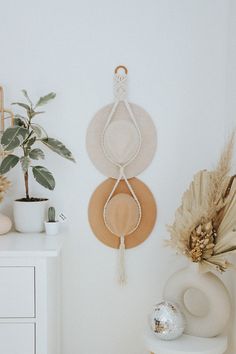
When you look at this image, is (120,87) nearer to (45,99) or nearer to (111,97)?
(111,97)

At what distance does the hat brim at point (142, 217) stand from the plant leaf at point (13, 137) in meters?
0.49

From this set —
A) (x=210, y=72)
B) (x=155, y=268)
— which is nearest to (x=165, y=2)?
(x=210, y=72)

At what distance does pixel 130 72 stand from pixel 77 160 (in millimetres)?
488

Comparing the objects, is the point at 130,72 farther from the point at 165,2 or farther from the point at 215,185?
the point at 215,185

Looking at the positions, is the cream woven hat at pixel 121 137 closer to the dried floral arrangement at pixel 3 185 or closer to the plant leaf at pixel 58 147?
the plant leaf at pixel 58 147

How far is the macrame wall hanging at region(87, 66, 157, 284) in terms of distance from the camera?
2.37 meters

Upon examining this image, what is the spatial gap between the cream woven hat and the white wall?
0.13 feet

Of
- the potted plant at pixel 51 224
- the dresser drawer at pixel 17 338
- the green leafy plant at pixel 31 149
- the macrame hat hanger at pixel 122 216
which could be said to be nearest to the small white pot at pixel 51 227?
the potted plant at pixel 51 224

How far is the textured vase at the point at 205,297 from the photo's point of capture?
6.76 feet

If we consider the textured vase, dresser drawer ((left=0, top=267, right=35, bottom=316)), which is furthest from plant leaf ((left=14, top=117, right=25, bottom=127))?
the textured vase

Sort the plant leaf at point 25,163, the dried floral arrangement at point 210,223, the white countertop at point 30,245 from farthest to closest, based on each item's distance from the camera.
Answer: the plant leaf at point 25,163, the dried floral arrangement at point 210,223, the white countertop at point 30,245

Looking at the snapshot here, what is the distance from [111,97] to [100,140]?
8.3 inches

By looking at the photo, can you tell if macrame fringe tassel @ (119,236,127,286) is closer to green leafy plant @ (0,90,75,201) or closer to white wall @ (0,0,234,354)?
white wall @ (0,0,234,354)

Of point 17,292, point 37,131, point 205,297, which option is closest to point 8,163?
point 37,131
